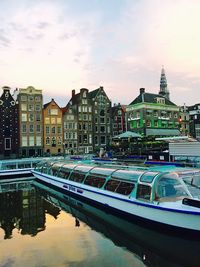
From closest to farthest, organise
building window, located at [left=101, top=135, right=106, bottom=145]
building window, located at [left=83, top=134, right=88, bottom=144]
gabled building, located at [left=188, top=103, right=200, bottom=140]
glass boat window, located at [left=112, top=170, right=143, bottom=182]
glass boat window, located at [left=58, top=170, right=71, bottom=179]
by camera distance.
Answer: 1. glass boat window, located at [left=112, top=170, right=143, bottom=182]
2. glass boat window, located at [left=58, top=170, right=71, bottom=179]
3. building window, located at [left=83, top=134, right=88, bottom=144]
4. building window, located at [left=101, top=135, right=106, bottom=145]
5. gabled building, located at [left=188, top=103, right=200, bottom=140]

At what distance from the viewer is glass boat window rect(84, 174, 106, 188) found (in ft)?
67.1

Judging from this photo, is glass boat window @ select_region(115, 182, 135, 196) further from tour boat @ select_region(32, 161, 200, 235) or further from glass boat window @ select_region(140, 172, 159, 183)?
glass boat window @ select_region(140, 172, 159, 183)

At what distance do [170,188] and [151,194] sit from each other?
110cm

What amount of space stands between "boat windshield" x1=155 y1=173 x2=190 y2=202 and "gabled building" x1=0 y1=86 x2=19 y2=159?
1998 inches

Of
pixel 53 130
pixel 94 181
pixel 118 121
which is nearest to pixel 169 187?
pixel 94 181

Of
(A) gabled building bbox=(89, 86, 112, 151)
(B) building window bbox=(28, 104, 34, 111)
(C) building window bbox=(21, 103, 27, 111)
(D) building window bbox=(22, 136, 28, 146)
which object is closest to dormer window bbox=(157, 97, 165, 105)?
(A) gabled building bbox=(89, 86, 112, 151)

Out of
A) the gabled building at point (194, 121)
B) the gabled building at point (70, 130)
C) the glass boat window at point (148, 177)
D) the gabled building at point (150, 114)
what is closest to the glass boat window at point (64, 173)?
the glass boat window at point (148, 177)

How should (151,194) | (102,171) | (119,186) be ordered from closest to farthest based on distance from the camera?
(151,194) → (119,186) → (102,171)

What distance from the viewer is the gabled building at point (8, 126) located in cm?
6138

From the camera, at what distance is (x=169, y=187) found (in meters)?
15.4

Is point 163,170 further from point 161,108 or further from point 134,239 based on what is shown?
point 161,108

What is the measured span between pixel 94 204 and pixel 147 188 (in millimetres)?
6422

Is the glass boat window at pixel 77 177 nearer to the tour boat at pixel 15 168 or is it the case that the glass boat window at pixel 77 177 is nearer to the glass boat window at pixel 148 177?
the glass boat window at pixel 148 177

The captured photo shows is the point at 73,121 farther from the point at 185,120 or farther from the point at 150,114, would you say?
the point at 185,120
